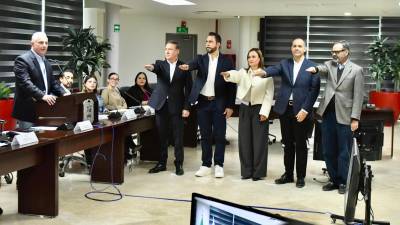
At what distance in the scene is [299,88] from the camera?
5281 millimetres

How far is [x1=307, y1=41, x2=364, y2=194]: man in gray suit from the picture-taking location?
500cm

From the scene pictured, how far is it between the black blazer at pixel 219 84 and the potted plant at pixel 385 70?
624 cm

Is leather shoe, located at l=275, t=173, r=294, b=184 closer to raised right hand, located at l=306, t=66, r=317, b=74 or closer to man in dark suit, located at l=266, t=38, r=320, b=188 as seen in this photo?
man in dark suit, located at l=266, t=38, r=320, b=188

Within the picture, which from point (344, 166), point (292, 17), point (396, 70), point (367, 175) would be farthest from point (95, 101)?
point (292, 17)

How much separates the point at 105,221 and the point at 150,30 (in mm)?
9243

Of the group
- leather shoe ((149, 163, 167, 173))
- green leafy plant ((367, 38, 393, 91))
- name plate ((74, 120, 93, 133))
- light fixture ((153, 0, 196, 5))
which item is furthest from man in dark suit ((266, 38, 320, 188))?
green leafy plant ((367, 38, 393, 91))

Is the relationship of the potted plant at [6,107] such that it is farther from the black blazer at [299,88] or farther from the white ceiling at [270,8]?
the black blazer at [299,88]

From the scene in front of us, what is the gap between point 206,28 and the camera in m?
14.1

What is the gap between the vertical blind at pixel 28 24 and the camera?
8000mm

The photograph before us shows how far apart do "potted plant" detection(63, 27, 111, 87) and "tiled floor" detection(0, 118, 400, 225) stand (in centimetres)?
Result: 287

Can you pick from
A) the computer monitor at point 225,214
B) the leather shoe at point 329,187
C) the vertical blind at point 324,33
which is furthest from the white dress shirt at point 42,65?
the vertical blind at point 324,33

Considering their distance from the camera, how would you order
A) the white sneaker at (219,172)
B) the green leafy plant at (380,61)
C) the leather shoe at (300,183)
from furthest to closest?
1. the green leafy plant at (380,61)
2. the white sneaker at (219,172)
3. the leather shoe at (300,183)

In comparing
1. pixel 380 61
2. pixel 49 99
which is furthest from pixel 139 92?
pixel 380 61

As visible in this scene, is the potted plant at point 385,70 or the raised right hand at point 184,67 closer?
the raised right hand at point 184,67
